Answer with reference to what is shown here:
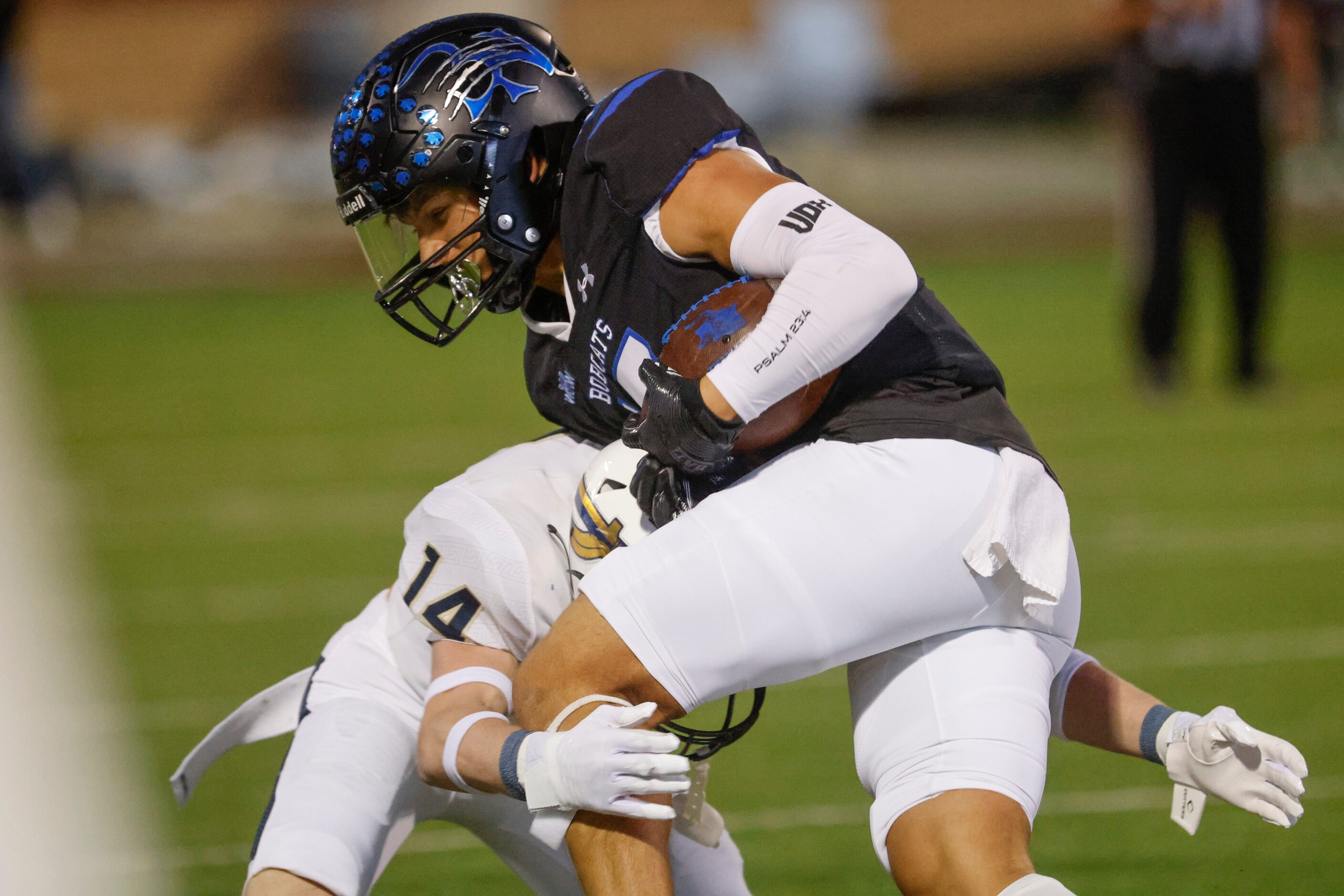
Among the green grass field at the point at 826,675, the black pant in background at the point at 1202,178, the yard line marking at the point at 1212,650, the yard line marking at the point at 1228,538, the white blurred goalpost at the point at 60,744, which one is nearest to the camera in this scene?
the white blurred goalpost at the point at 60,744

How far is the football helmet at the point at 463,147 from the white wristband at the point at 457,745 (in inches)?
28.9

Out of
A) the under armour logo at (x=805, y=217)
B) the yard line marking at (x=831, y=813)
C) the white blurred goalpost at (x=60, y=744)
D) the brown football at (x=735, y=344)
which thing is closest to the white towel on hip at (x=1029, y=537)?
the brown football at (x=735, y=344)

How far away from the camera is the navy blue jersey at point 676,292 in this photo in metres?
2.52

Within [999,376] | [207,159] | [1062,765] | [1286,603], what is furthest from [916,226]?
[999,376]

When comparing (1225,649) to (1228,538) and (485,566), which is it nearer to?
(1228,538)

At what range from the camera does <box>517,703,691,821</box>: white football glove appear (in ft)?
7.43

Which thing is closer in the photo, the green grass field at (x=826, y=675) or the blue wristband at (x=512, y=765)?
the blue wristband at (x=512, y=765)

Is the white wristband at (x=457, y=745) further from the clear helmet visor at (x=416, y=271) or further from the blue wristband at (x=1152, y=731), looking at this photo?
the blue wristband at (x=1152, y=731)

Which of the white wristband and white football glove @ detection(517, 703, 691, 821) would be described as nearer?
white football glove @ detection(517, 703, 691, 821)

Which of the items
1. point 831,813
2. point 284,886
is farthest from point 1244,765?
point 284,886

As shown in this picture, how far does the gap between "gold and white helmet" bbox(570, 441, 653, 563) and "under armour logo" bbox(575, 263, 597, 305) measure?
263mm

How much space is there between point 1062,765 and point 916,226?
14.6 meters

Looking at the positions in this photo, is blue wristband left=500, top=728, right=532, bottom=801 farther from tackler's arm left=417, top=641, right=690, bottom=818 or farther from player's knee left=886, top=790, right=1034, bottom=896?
player's knee left=886, top=790, right=1034, bottom=896

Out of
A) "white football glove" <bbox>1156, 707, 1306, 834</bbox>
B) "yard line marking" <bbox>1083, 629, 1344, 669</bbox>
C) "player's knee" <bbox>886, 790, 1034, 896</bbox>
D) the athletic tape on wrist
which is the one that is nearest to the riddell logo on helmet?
the athletic tape on wrist
